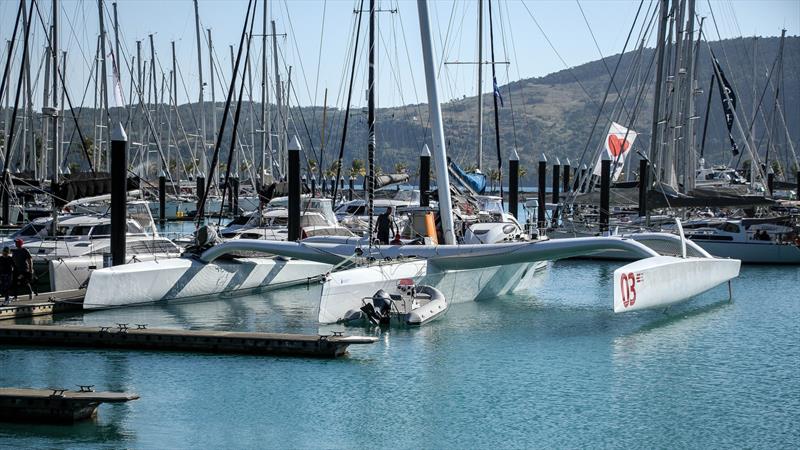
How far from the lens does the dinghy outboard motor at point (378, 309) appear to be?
18.9 metres

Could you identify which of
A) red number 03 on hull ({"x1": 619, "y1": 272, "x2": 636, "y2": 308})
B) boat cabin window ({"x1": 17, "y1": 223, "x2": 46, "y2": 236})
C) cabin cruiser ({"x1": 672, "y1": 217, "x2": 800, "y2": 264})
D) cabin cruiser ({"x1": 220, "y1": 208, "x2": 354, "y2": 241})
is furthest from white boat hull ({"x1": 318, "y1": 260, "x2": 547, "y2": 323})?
cabin cruiser ({"x1": 672, "y1": 217, "x2": 800, "y2": 264})

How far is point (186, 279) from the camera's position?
22219 mm

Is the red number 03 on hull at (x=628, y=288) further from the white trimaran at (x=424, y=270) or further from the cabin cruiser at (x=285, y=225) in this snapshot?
the cabin cruiser at (x=285, y=225)

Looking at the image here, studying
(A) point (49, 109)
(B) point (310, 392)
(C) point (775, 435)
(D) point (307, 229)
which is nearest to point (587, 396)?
(C) point (775, 435)

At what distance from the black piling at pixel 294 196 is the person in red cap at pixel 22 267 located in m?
7.41

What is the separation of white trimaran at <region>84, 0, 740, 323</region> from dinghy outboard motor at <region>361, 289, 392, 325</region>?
35 cm

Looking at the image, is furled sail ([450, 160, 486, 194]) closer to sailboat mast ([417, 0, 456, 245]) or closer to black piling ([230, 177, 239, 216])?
sailboat mast ([417, 0, 456, 245])

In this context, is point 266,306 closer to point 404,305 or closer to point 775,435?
point 404,305

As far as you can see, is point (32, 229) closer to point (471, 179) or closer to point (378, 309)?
point (378, 309)

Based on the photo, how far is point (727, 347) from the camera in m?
18.2

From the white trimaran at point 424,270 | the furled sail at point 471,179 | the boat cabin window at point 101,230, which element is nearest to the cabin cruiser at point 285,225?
the white trimaran at point 424,270

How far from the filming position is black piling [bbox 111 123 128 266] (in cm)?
2056

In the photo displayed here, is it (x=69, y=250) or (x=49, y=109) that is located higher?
(x=49, y=109)

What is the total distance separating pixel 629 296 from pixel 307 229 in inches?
442
